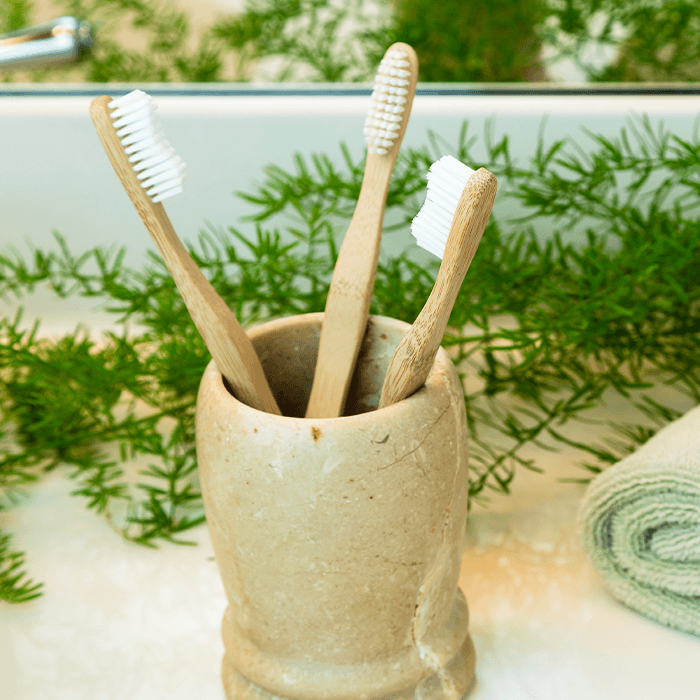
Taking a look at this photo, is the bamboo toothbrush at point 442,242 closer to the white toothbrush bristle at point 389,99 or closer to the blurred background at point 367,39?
the white toothbrush bristle at point 389,99

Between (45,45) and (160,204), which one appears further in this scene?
(45,45)

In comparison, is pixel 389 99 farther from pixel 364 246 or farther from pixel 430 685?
pixel 430 685

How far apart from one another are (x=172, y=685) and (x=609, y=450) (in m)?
0.22

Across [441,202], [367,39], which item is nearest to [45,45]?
[367,39]

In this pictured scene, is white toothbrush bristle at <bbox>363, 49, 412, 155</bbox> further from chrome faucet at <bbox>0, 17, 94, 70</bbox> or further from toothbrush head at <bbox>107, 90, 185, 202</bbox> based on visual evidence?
chrome faucet at <bbox>0, 17, 94, 70</bbox>

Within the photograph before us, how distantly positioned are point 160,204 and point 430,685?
17 centimetres

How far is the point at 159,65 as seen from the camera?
533mm

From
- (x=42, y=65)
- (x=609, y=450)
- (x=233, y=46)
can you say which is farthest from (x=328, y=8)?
(x=609, y=450)

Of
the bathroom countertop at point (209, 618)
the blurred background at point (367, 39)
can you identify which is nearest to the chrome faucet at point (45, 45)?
the blurred background at point (367, 39)

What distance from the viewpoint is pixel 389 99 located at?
0.65 ft

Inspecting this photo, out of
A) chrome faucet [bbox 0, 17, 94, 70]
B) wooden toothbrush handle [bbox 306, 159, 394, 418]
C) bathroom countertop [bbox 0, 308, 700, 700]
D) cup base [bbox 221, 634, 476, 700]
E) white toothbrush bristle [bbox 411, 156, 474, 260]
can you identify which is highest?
chrome faucet [bbox 0, 17, 94, 70]

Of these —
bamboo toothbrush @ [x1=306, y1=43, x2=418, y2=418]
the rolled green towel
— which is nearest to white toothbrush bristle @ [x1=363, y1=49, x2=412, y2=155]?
bamboo toothbrush @ [x1=306, y1=43, x2=418, y2=418]

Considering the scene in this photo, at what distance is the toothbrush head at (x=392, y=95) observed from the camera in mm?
197

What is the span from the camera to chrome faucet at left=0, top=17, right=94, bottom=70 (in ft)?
1.29
